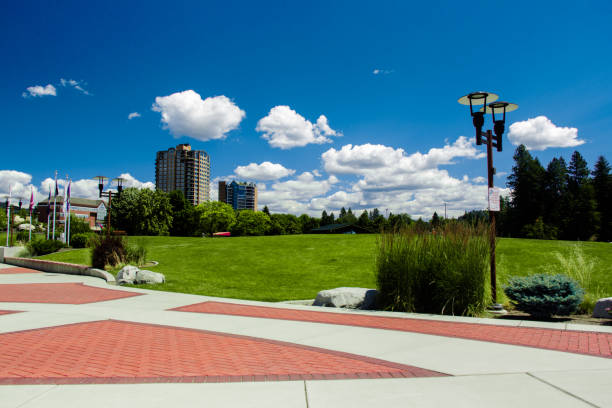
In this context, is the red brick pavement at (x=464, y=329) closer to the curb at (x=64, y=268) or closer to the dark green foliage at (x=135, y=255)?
the curb at (x=64, y=268)

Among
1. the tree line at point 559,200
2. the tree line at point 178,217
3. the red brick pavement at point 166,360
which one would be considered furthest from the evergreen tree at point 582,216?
the red brick pavement at point 166,360

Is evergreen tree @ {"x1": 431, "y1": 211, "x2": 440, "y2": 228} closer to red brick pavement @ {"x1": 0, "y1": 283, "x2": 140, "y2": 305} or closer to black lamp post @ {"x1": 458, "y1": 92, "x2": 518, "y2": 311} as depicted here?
Answer: black lamp post @ {"x1": 458, "y1": 92, "x2": 518, "y2": 311}

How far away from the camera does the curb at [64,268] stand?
52.0ft

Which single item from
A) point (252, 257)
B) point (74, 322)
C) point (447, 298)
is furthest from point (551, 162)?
point (74, 322)

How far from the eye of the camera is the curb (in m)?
15.9

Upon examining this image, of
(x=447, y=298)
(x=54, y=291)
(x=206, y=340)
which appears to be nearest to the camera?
(x=206, y=340)

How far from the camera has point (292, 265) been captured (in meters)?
19.1

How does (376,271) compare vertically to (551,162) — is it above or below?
below

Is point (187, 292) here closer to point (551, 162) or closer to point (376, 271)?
point (376, 271)

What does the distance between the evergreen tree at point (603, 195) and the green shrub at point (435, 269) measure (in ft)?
240

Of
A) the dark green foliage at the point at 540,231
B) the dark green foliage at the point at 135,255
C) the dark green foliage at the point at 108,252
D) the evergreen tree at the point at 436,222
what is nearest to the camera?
the evergreen tree at the point at 436,222

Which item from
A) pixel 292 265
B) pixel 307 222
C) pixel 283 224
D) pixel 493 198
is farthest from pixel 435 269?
pixel 307 222

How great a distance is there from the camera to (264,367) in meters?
4.69

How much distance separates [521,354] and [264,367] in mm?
3351
